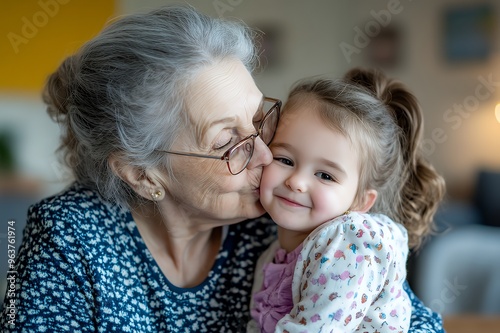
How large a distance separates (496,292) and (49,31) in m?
3.40

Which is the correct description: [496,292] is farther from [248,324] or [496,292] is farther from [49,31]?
[49,31]

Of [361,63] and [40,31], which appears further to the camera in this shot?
[361,63]

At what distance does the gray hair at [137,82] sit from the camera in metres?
1.44

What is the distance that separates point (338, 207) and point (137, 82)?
0.55 metres

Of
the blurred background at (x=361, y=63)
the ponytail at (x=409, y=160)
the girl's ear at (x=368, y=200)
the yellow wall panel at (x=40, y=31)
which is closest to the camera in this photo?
the girl's ear at (x=368, y=200)

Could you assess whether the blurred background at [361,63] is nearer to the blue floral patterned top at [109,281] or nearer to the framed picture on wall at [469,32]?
the framed picture on wall at [469,32]

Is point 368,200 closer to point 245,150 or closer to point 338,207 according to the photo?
point 338,207

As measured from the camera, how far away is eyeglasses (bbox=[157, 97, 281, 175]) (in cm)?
147

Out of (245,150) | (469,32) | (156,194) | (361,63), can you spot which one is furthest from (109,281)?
(361,63)

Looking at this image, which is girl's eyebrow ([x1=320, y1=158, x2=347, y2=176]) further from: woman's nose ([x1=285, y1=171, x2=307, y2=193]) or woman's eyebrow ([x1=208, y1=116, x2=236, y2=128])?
woman's eyebrow ([x1=208, y1=116, x2=236, y2=128])

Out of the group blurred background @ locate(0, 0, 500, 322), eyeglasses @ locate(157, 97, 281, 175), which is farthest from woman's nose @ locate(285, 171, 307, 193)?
blurred background @ locate(0, 0, 500, 322)

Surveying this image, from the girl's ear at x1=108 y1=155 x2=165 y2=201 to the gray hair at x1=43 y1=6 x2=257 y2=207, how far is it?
0.06 feet

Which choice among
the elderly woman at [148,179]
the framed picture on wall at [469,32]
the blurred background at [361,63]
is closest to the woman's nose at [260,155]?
the elderly woman at [148,179]

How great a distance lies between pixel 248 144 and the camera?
149 cm
